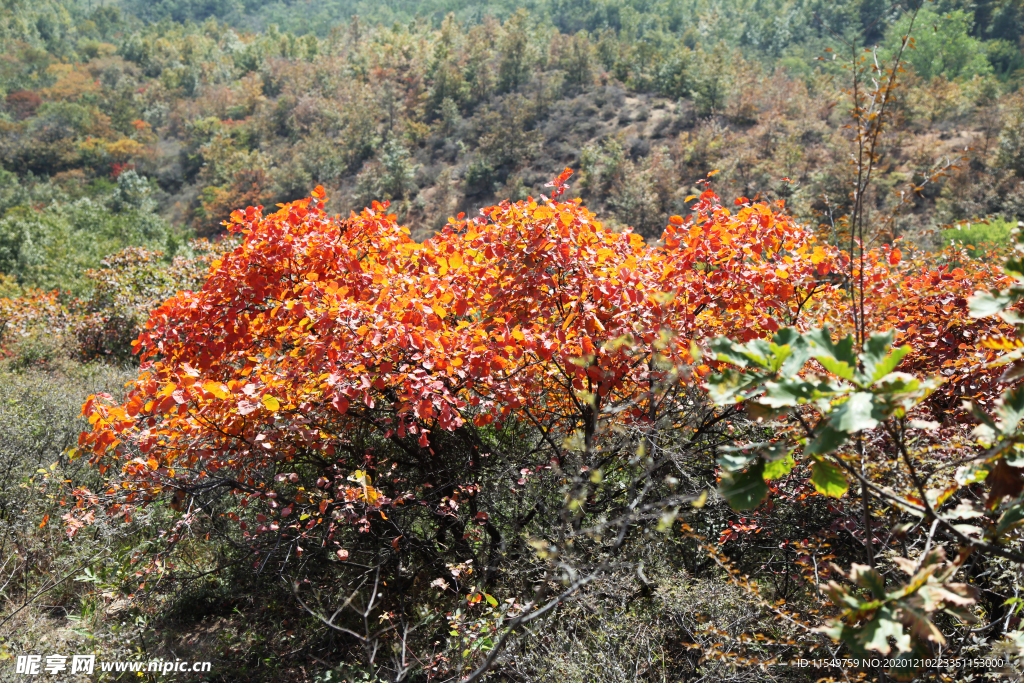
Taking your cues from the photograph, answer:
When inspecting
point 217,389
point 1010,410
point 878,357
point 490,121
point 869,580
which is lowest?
point 490,121

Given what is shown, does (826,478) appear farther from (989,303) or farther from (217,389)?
(217,389)

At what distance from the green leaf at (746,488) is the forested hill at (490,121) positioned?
11.3 meters

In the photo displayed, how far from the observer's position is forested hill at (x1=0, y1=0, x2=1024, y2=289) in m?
17.7

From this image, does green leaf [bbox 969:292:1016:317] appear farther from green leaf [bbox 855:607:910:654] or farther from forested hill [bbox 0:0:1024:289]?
forested hill [bbox 0:0:1024:289]

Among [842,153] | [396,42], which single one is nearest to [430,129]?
[396,42]

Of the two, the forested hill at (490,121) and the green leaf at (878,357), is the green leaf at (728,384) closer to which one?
the green leaf at (878,357)

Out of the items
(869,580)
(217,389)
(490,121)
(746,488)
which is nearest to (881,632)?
(869,580)

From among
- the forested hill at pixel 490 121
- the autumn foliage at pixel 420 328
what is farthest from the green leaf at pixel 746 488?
the forested hill at pixel 490 121

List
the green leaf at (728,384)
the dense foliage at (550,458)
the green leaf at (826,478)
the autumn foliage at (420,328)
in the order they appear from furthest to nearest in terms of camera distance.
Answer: the autumn foliage at (420,328)
the dense foliage at (550,458)
the green leaf at (826,478)
the green leaf at (728,384)

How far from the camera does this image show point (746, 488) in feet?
3.17

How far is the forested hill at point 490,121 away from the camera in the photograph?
17672 mm

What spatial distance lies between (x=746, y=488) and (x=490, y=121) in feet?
83.3

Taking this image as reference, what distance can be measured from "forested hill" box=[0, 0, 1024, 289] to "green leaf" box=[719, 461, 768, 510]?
1128 cm

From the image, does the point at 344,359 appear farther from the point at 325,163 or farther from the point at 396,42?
the point at 396,42
